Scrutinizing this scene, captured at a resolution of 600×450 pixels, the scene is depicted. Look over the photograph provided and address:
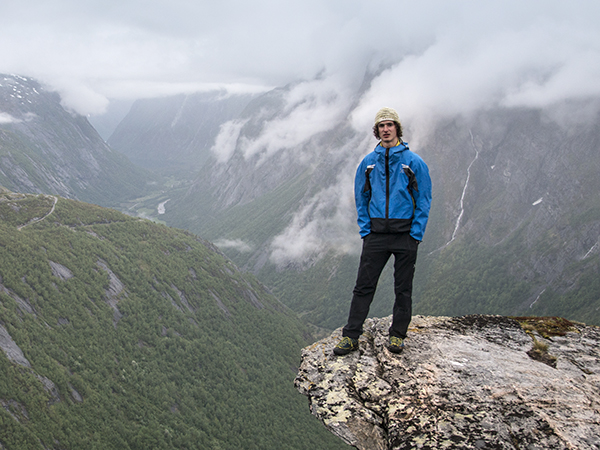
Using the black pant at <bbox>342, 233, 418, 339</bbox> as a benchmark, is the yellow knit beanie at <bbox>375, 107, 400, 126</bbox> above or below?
above

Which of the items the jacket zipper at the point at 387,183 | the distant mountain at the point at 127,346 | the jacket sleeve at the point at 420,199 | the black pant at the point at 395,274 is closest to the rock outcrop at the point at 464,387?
the black pant at the point at 395,274

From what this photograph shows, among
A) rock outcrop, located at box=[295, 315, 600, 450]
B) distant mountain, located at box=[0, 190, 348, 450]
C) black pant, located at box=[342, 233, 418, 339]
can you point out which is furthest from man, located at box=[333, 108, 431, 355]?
distant mountain, located at box=[0, 190, 348, 450]

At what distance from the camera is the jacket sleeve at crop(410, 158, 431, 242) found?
9.92 metres

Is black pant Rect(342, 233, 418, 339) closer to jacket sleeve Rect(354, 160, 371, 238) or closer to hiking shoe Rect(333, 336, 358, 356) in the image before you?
hiking shoe Rect(333, 336, 358, 356)

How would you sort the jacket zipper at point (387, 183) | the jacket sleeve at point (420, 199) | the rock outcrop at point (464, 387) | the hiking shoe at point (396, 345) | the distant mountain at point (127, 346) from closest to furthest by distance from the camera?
the rock outcrop at point (464, 387), the jacket sleeve at point (420, 199), the jacket zipper at point (387, 183), the hiking shoe at point (396, 345), the distant mountain at point (127, 346)

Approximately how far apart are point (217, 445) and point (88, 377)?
85.9 feet

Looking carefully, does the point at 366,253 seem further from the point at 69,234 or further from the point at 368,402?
the point at 69,234

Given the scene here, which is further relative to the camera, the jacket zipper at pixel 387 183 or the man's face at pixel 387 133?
the jacket zipper at pixel 387 183

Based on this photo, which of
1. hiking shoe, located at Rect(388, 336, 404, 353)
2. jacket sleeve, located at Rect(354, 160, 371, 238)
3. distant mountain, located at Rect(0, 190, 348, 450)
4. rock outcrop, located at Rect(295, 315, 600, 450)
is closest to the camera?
rock outcrop, located at Rect(295, 315, 600, 450)

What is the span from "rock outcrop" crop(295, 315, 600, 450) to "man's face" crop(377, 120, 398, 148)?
211 inches

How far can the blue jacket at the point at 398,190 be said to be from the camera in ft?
32.6

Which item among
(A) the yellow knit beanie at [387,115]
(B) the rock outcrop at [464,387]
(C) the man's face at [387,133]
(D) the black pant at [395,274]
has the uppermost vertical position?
(A) the yellow knit beanie at [387,115]

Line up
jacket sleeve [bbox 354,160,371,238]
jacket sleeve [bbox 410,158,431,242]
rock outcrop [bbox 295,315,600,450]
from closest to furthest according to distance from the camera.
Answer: rock outcrop [bbox 295,315,600,450]
jacket sleeve [bbox 410,158,431,242]
jacket sleeve [bbox 354,160,371,238]

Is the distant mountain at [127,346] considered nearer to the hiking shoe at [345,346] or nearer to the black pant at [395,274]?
the hiking shoe at [345,346]
